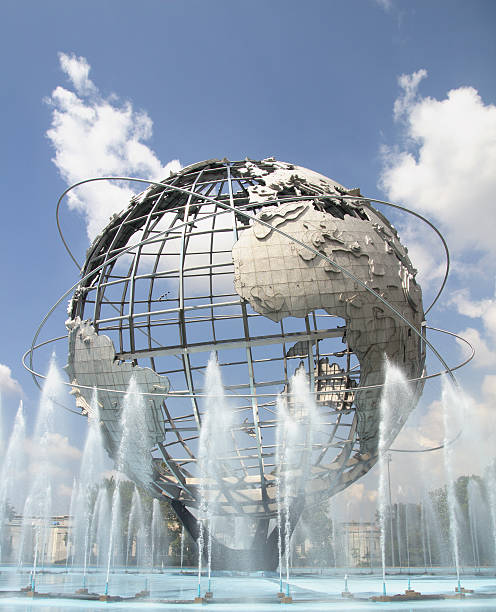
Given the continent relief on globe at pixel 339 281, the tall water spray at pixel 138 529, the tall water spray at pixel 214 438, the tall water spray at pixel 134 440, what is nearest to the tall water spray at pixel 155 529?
the tall water spray at pixel 138 529

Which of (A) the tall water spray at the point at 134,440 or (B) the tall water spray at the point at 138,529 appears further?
(B) the tall water spray at the point at 138,529

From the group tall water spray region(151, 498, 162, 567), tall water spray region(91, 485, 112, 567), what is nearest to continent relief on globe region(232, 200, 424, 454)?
tall water spray region(91, 485, 112, 567)

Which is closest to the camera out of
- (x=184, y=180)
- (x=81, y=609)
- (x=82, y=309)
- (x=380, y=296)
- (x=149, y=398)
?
(x=81, y=609)

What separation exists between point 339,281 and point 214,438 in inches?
149

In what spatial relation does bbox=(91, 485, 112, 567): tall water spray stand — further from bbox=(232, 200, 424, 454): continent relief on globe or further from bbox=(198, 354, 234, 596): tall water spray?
bbox=(232, 200, 424, 454): continent relief on globe

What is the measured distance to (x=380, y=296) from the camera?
377 inches

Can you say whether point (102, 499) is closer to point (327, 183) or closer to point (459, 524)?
point (459, 524)

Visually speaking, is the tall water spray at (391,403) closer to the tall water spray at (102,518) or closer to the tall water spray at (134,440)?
the tall water spray at (134,440)

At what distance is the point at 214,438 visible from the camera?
10.4 m

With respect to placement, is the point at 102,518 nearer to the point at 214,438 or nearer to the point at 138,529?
the point at 138,529

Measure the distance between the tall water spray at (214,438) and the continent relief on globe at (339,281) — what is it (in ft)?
5.64

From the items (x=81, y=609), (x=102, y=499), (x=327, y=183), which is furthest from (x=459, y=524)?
(x=81, y=609)

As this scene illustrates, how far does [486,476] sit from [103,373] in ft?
37.4

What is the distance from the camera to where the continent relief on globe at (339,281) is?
9.35 metres
